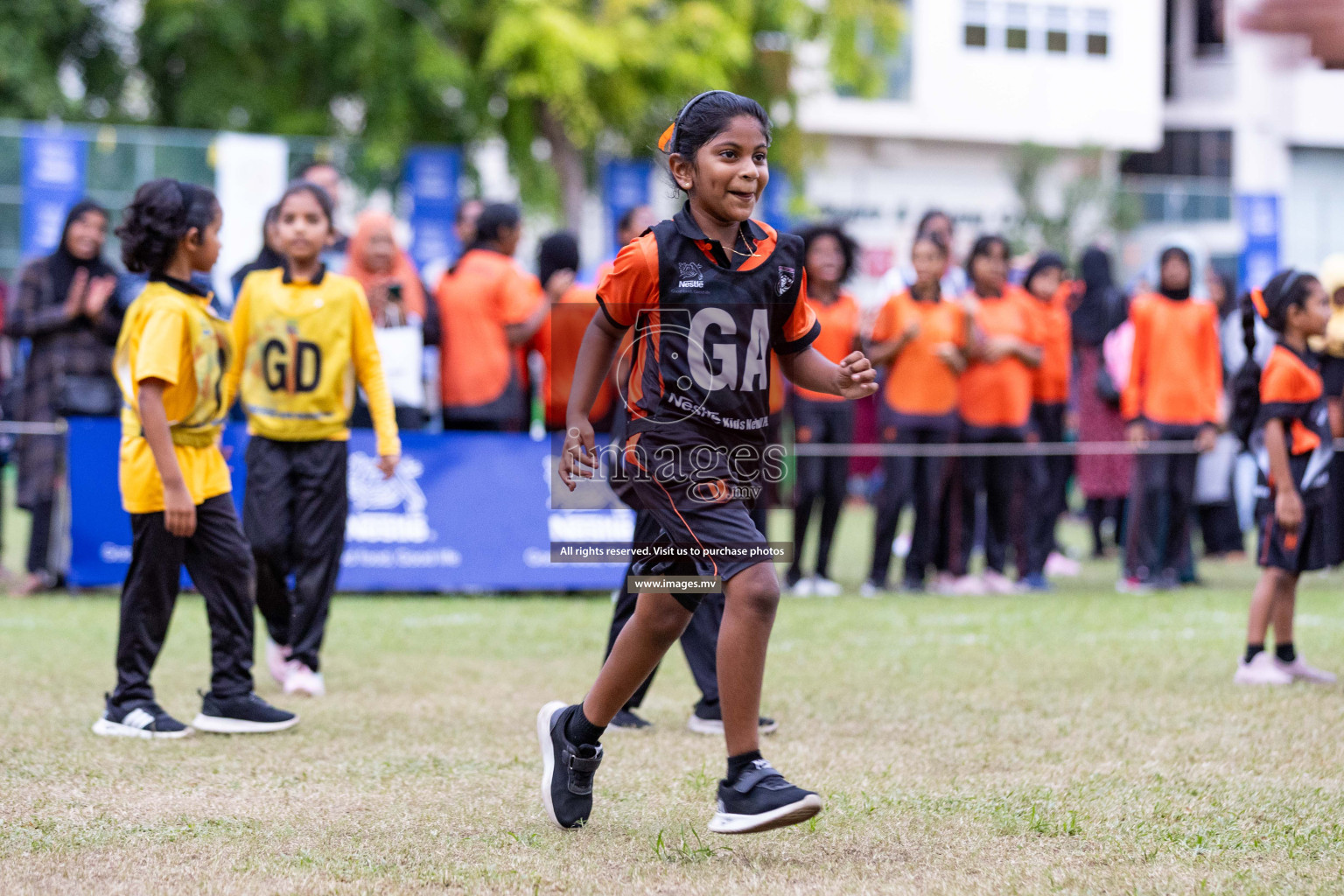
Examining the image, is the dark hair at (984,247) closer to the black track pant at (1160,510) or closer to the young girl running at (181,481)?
the black track pant at (1160,510)

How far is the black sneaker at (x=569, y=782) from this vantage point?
4223 millimetres

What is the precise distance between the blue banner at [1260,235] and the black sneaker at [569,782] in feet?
67.3

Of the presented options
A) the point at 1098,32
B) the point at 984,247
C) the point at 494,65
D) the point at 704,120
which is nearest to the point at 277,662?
the point at 704,120

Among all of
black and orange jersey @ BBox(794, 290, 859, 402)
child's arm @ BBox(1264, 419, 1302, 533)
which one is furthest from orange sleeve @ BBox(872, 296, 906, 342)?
child's arm @ BBox(1264, 419, 1302, 533)

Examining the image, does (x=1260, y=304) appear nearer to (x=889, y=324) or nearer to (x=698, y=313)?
(x=889, y=324)

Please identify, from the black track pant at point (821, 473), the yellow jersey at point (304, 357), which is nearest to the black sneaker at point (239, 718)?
the yellow jersey at point (304, 357)

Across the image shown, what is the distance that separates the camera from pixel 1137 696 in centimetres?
648

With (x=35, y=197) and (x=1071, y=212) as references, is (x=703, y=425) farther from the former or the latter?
(x=1071, y=212)

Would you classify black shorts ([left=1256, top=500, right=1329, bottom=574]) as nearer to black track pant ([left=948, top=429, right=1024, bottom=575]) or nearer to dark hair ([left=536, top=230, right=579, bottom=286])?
black track pant ([left=948, top=429, right=1024, bottom=575])

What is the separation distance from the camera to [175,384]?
18.0 feet

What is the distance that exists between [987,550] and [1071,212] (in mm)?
26940

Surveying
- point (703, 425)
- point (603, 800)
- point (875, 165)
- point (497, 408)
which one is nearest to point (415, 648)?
point (497, 408)

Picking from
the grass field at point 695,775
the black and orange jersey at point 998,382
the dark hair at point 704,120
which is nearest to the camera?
the grass field at point 695,775

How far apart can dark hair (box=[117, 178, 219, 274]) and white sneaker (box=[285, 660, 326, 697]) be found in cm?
177
